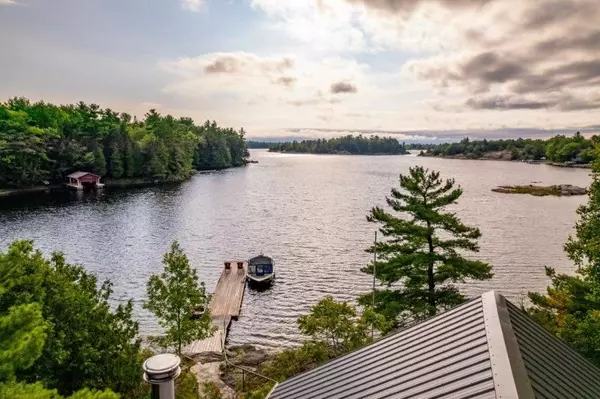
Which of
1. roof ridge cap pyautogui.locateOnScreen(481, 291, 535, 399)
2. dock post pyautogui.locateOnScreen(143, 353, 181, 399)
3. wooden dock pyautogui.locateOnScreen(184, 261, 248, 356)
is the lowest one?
wooden dock pyautogui.locateOnScreen(184, 261, 248, 356)

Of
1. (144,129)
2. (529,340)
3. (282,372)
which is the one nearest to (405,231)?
(282,372)

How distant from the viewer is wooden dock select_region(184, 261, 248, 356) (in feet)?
77.2

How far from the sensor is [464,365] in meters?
5.75

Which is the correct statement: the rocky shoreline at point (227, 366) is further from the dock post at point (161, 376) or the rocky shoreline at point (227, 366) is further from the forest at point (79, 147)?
the forest at point (79, 147)

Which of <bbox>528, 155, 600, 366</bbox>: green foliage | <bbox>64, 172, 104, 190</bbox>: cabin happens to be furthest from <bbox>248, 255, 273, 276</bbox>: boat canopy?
<bbox>64, 172, 104, 190</bbox>: cabin

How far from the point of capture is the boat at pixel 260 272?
112 feet

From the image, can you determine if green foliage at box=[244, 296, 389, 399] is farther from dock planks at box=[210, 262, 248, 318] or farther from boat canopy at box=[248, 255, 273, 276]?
boat canopy at box=[248, 255, 273, 276]

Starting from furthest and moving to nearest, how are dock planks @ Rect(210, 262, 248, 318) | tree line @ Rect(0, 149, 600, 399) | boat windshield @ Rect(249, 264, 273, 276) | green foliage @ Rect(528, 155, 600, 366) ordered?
boat windshield @ Rect(249, 264, 273, 276)
dock planks @ Rect(210, 262, 248, 318)
green foliage @ Rect(528, 155, 600, 366)
tree line @ Rect(0, 149, 600, 399)

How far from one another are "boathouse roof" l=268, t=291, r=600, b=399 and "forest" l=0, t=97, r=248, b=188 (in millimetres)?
84160

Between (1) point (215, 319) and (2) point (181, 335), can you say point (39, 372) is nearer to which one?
(2) point (181, 335)

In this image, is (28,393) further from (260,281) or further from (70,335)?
(260,281)

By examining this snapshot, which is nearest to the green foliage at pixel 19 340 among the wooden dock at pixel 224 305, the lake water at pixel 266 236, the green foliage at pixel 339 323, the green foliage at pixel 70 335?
the green foliage at pixel 70 335

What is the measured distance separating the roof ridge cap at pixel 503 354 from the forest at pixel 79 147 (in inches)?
3389

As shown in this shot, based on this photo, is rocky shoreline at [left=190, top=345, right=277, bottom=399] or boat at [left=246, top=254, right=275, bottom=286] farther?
boat at [left=246, top=254, right=275, bottom=286]
